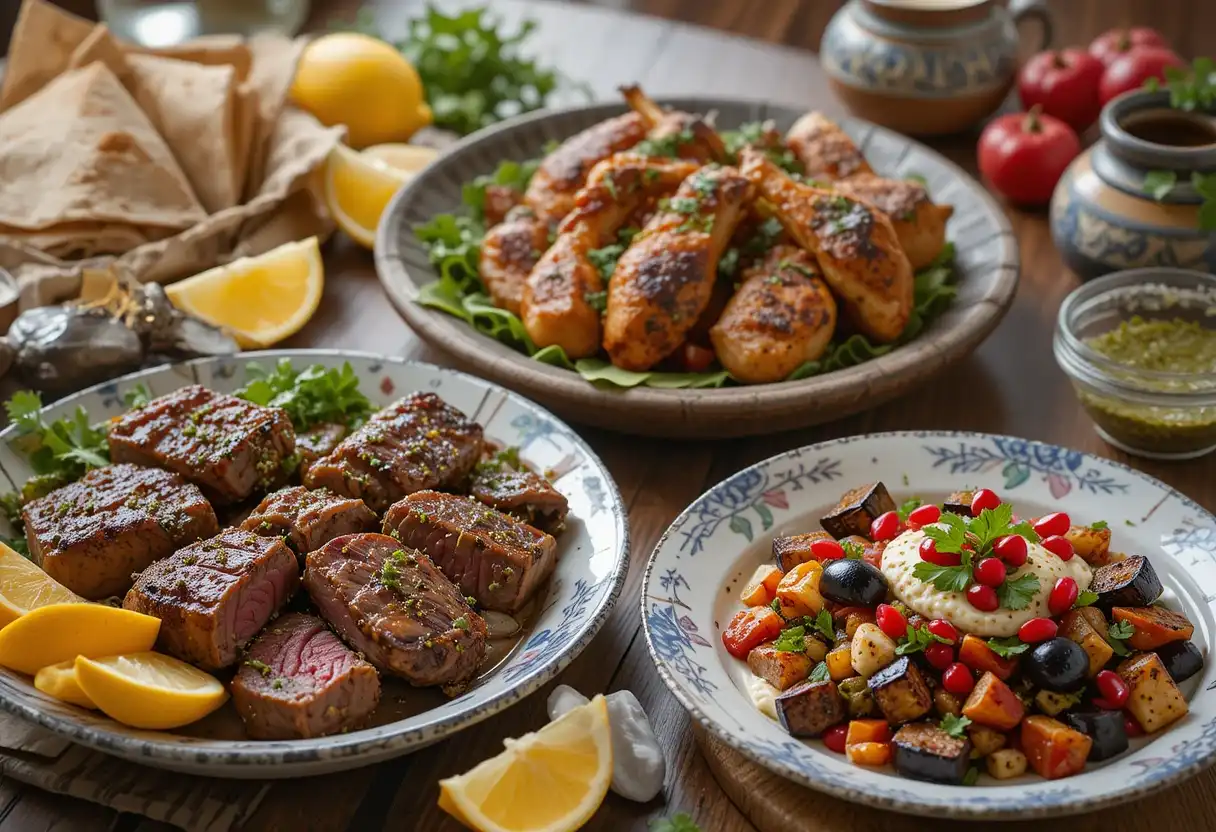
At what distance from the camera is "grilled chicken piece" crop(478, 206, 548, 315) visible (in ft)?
11.6

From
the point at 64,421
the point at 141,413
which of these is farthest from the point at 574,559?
the point at 64,421

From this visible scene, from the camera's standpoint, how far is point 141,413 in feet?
9.62

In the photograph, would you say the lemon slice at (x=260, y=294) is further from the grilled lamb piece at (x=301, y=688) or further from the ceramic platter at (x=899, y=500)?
the ceramic platter at (x=899, y=500)

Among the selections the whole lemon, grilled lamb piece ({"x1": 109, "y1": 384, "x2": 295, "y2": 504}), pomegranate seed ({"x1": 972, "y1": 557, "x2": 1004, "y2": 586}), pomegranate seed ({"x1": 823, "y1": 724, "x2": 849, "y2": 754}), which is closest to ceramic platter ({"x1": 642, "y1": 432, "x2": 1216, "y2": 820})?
pomegranate seed ({"x1": 823, "y1": 724, "x2": 849, "y2": 754})

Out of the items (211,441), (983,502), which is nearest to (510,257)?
(211,441)

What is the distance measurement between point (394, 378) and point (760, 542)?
111cm

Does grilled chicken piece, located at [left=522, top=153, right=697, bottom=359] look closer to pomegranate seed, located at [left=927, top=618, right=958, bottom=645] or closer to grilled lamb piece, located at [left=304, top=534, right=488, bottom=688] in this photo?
grilled lamb piece, located at [left=304, top=534, right=488, bottom=688]

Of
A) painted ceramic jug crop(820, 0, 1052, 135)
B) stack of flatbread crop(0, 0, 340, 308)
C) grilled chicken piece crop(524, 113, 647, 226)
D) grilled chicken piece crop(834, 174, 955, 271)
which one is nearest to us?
grilled chicken piece crop(834, 174, 955, 271)

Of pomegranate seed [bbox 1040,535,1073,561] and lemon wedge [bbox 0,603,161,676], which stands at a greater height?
pomegranate seed [bbox 1040,535,1073,561]

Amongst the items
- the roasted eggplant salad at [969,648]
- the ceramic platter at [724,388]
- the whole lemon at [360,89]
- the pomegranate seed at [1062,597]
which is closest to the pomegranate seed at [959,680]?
the roasted eggplant salad at [969,648]

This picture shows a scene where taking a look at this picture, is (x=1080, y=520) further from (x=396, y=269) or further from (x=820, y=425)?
(x=396, y=269)

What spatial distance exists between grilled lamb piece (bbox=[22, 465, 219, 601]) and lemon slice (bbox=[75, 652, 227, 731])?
326mm

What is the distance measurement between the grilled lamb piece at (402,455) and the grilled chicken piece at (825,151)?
150cm

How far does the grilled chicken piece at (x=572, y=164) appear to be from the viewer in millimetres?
3711
